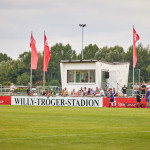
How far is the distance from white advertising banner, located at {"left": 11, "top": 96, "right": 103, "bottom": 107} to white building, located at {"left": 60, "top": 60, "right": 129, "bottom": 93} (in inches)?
286

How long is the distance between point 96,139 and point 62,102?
27.3m

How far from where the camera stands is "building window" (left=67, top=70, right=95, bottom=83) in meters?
46.6

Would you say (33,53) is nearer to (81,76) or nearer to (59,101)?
(81,76)

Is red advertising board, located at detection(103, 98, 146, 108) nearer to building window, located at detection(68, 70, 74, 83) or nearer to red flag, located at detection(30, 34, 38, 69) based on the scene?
building window, located at detection(68, 70, 74, 83)

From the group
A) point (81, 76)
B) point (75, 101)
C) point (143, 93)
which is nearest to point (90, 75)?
point (81, 76)

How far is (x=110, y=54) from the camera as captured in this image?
103188 millimetres

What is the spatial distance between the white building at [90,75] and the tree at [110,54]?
177ft

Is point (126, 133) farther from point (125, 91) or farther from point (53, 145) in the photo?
point (125, 91)

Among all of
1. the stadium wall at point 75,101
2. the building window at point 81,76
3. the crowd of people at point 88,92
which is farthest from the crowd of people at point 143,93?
the building window at point 81,76

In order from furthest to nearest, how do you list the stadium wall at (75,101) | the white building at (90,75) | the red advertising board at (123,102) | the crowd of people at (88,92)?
the white building at (90,75), the crowd of people at (88,92), the stadium wall at (75,101), the red advertising board at (123,102)

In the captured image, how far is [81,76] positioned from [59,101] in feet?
27.8

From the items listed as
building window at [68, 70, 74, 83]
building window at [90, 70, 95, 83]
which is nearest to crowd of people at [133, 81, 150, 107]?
building window at [90, 70, 95, 83]

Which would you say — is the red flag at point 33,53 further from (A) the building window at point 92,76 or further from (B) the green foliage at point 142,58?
(B) the green foliage at point 142,58

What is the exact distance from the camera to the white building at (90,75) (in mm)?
45963
